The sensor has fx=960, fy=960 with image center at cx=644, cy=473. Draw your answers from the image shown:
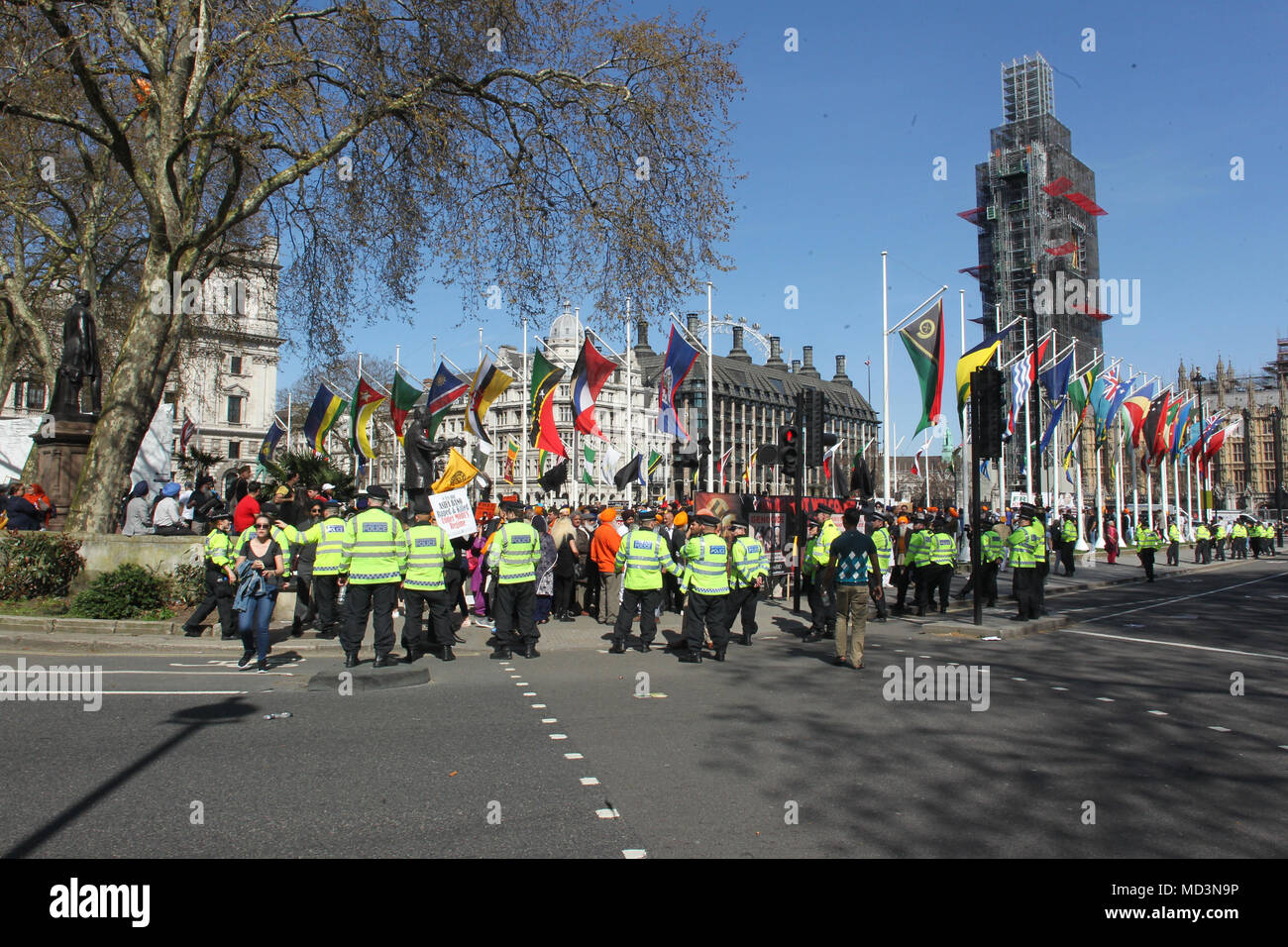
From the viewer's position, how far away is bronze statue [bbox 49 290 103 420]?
17547mm

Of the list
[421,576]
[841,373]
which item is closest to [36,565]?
[421,576]

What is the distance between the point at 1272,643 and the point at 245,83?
714 inches

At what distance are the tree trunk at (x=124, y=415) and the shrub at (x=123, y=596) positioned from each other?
3215 mm

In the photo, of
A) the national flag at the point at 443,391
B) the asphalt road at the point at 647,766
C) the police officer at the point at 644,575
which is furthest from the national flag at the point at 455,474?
the national flag at the point at 443,391

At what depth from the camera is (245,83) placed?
1612 centimetres

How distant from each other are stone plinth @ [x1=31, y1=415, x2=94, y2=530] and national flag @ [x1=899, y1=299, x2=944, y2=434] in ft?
60.2

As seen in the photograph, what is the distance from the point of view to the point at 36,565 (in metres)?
13.4

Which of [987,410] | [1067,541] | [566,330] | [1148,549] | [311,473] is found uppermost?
[566,330]

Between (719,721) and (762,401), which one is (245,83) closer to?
(719,721)

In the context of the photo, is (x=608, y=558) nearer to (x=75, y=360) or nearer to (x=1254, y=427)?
(x=75, y=360)

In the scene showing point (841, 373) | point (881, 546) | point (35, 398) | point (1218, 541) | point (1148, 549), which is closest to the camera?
point (881, 546)

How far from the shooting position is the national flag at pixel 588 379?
24922 millimetres

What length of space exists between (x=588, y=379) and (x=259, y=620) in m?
15.6
